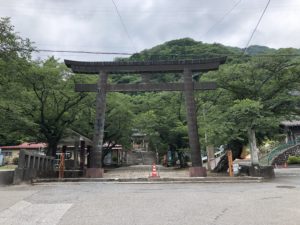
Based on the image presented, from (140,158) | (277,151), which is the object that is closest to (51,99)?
(277,151)

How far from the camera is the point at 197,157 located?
45.7 feet

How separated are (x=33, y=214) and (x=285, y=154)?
27.5m

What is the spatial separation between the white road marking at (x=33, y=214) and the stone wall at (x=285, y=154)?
83.4 ft

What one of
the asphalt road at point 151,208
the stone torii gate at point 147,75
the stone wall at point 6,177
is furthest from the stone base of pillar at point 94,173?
the asphalt road at point 151,208

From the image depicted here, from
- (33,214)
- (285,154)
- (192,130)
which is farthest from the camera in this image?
(285,154)

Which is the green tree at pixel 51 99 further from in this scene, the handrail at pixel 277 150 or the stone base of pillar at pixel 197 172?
the handrail at pixel 277 150

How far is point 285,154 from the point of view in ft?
91.8

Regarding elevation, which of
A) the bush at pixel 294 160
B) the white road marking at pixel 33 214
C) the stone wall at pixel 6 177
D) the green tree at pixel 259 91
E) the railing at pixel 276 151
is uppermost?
the green tree at pixel 259 91

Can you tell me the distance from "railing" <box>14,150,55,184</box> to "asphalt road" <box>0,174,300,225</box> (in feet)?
11.8

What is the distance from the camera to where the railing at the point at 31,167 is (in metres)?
12.0

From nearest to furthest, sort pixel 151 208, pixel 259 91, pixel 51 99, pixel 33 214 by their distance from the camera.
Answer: pixel 33 214 < pixel 151 208 < pixel 259 91 < pixel 51 99

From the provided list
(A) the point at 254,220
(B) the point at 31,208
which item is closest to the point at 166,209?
(A) the point at 254,220

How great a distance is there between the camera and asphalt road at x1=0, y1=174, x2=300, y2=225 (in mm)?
5605

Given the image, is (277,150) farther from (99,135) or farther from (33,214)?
(33,214)
